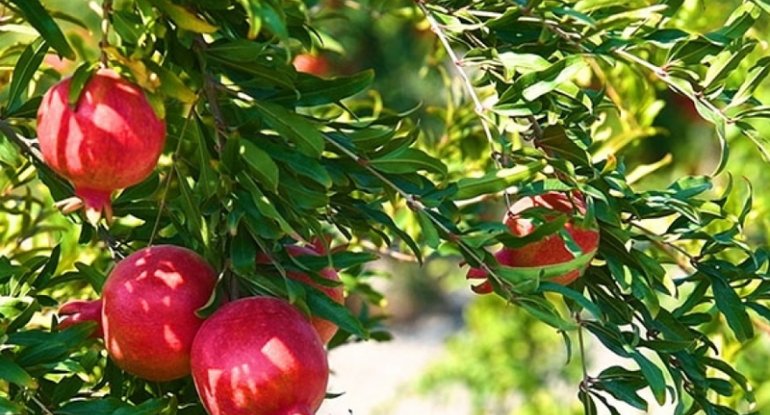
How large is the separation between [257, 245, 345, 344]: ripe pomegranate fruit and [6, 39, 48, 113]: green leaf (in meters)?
0.18

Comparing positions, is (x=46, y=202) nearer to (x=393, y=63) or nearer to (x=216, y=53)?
(x=216, y=53)

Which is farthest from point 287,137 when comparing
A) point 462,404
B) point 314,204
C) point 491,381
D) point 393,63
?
point 393,63

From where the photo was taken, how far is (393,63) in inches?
204

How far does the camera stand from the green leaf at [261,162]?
687mm

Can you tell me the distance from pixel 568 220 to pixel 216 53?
0.74 ft

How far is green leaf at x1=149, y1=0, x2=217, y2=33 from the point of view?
66 centimetres

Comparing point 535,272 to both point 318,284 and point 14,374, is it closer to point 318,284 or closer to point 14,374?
point 318,284

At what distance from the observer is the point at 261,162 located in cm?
69

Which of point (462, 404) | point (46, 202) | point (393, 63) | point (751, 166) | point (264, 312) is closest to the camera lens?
point (264, 312)

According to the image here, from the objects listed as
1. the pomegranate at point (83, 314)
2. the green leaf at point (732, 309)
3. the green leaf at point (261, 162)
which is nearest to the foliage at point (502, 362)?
the green leaf at point (732, 309)

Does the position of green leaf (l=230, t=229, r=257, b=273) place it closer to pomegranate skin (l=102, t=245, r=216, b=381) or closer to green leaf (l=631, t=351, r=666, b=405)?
pomegranate skin (l=102, t=245, r=216, b=381)

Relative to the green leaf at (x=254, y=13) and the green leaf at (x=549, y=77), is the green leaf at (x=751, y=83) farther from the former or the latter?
the green leaf at (x=254, y=13)

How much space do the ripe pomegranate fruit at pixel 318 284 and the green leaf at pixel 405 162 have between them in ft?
0.21

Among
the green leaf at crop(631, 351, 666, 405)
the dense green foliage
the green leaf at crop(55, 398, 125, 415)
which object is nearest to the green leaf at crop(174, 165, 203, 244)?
the dense green foliage
